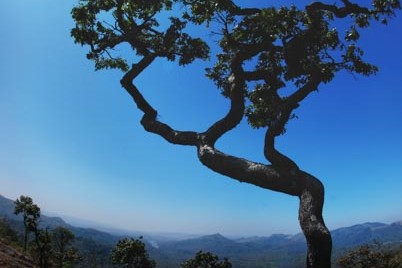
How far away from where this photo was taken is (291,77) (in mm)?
10594

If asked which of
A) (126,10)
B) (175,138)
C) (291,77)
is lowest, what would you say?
(175,138)

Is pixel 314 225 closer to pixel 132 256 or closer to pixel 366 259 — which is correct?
pixel 132 256

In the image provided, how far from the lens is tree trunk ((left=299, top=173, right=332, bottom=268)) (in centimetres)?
630

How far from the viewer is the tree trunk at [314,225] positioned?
6.30 metres

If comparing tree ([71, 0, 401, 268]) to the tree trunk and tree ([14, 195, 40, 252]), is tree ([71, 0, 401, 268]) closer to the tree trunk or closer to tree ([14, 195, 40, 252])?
the tree trunk

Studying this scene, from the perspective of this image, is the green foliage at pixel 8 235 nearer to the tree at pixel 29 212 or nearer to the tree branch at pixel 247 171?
the tree at pixel 29 212

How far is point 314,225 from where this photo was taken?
253 inches

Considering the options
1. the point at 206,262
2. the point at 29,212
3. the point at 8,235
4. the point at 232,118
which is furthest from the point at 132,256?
the point at 232,118

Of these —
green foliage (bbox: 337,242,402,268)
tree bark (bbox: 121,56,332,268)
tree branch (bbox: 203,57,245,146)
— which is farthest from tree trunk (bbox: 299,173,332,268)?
green foliage (bbox: 337,242,402,268)

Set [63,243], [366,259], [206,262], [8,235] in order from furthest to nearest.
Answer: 1. [8,235]
2. [63,243]
3. [206,262]
4. [366,259]

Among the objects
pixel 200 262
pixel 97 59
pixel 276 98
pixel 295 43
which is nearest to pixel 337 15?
pixel 295 43

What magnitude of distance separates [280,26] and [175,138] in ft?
11.6

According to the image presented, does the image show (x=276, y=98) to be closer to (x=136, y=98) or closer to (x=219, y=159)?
(x=219, y=159)

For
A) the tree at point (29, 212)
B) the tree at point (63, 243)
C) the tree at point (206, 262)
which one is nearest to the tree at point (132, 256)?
the tree at point (206, 262)
